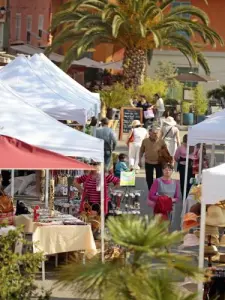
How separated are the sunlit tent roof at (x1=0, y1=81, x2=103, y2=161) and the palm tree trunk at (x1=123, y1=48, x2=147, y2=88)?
78.8 feet

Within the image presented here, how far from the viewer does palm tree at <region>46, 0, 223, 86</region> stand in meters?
34.3

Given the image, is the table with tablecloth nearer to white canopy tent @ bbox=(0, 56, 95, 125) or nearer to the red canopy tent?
the red canopy tent

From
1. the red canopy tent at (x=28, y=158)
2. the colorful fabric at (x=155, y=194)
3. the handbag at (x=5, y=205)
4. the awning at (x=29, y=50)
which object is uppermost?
the awning at (x=29, y=50)

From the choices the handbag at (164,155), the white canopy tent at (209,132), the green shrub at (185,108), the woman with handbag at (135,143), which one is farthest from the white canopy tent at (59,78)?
the green shrub at (185,108)

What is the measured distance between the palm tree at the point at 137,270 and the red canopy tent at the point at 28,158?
12.0 ft

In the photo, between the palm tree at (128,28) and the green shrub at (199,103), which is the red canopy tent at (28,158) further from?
the green shrub at (199,103)

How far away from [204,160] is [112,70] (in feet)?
107

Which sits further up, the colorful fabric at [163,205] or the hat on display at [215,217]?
the colorful fabric at [163,205]

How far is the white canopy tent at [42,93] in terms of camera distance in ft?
56.8

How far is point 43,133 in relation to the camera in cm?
1152

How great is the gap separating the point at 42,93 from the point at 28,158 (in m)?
7.95

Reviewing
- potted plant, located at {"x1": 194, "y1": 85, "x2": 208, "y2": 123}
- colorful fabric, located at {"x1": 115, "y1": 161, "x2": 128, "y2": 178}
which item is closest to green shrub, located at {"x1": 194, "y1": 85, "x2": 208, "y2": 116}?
potted plant, located at {"x1": 194, "y1": 85, "x2": 208, "y2": 123}

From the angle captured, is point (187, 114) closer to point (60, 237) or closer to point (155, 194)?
point (155, 194)

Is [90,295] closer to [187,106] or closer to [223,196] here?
[223,196]
